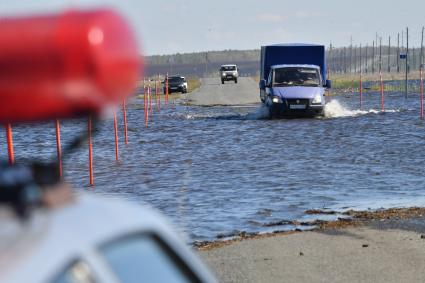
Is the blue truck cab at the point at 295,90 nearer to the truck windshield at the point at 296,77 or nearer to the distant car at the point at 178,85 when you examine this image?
the truck windshield at the point at 296,77

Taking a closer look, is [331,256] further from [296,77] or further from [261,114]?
[261,114]

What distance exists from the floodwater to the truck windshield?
1.33 metres

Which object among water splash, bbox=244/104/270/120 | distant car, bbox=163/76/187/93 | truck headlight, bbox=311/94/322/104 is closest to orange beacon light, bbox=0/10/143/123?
truck headlight, bbox=311/94/322/104

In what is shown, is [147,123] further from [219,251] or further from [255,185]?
[219,251]

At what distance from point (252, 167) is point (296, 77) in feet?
43.5

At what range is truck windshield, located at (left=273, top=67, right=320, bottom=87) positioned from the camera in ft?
110

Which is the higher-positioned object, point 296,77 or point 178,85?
point 296,77

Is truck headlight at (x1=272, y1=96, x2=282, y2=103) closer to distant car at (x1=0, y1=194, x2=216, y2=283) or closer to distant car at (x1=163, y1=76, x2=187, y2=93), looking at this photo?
distant car at (x1=0, y1=194, x2=216, y2=283)

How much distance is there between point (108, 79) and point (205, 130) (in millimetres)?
30686

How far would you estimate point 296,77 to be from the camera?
110 feet

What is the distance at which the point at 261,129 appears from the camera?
105 feet

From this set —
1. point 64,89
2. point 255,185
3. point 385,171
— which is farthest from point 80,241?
point 385,171

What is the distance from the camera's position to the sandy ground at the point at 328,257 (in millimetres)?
9508

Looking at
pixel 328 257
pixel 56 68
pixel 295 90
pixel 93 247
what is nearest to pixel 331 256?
pixel 328 257
